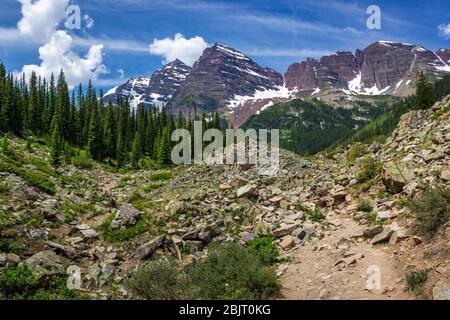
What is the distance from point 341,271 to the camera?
46.6ft

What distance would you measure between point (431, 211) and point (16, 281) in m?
16.2

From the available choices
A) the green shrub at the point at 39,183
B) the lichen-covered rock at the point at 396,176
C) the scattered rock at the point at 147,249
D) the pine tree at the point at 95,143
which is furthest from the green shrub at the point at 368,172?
the pine tree at the point at 95,143

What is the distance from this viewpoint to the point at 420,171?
70.2 feet

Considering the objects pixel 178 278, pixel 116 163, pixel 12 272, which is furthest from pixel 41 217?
pixel 116 163

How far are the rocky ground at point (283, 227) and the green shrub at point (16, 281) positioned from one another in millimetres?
549

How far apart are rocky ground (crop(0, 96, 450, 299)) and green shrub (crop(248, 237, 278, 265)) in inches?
19.8

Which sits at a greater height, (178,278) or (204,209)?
(204,209)

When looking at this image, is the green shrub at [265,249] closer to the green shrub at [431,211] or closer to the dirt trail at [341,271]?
the dirt trail at [341,271]

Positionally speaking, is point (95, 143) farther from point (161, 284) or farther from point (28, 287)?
point (161, 284)

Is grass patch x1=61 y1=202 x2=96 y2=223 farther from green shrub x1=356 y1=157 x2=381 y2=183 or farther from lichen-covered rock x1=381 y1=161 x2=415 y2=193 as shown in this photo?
lichen-covered rock x1=381 y1=161 x2=415 y2=193

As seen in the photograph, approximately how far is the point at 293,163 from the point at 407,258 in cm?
2190

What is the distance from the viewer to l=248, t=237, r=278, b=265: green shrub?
1611 cm

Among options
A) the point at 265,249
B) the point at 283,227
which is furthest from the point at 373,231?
the point at 265,249
